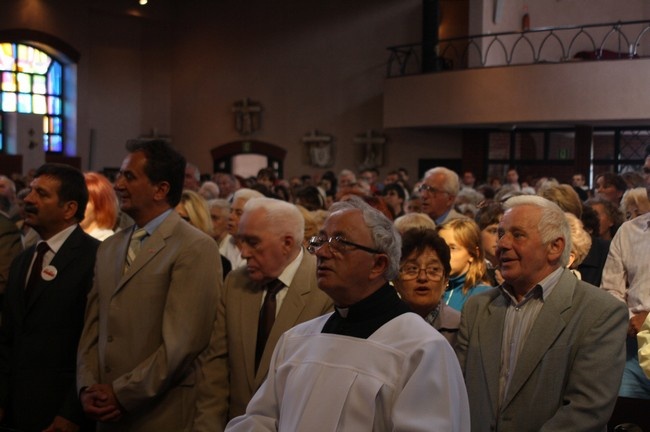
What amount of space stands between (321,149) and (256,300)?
16.5 m

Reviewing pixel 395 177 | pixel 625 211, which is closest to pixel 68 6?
pixel 395 177

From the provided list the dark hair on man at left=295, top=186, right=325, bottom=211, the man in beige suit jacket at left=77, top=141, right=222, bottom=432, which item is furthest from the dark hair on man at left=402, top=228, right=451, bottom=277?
the dark hair on man at left=295, top=186, right=325, bottom=211

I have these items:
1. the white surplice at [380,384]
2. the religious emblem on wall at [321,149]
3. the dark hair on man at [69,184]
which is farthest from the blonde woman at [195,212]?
the religious emblem on wall at [321,149]

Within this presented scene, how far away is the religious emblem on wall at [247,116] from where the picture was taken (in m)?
21.0

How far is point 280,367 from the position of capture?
9.34 feet

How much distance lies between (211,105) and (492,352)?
749 inches

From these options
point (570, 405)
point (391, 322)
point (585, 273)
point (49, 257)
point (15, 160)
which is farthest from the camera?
point (15, 160)

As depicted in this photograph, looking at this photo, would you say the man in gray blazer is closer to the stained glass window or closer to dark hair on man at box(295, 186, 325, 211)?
dark hair on man at box(295, 186, 325, 211)

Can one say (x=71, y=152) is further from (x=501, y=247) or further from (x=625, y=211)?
(x=501, y=247)

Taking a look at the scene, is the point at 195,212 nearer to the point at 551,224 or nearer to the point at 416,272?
the point at 416,272

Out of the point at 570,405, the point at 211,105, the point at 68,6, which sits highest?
the point at 68,6

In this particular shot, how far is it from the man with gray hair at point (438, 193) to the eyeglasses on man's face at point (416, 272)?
9.62 feet

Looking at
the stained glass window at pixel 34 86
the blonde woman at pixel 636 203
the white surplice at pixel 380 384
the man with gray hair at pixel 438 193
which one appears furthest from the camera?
the stained glass window at pixel 34 86

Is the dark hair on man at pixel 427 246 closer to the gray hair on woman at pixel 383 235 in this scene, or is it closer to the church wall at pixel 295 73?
the gray hair on woman at pixel 383 235
